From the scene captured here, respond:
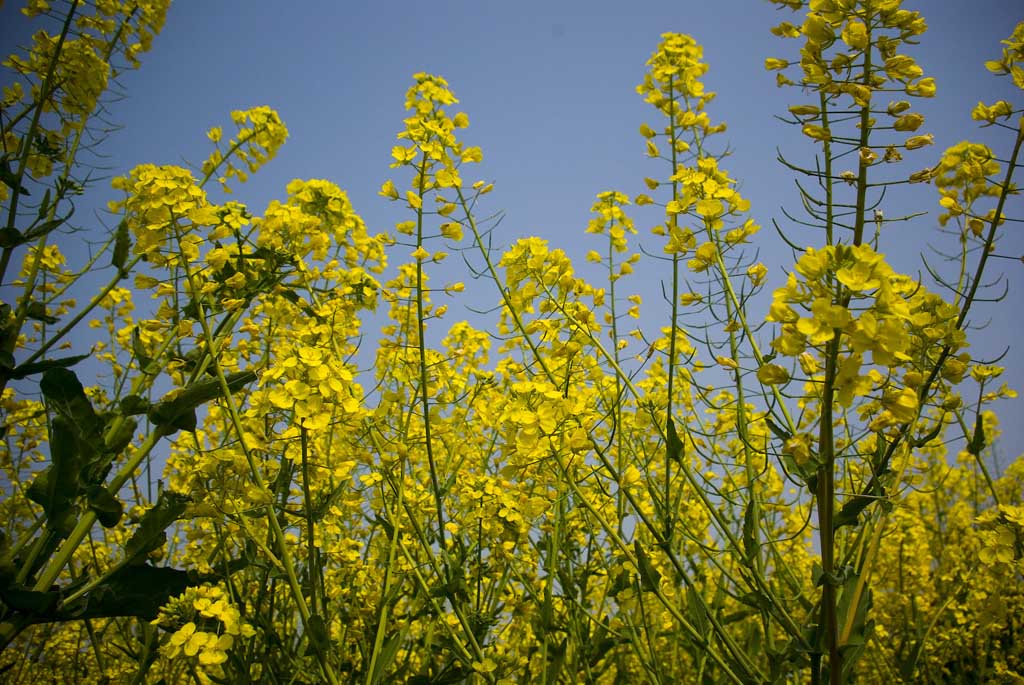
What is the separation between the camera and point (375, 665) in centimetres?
190

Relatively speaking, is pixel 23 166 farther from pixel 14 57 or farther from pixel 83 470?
pixel 83 470

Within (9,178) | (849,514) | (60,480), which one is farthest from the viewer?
(9,178)

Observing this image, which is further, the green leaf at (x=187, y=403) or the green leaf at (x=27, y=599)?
the green leaf at (x=187, y=403)

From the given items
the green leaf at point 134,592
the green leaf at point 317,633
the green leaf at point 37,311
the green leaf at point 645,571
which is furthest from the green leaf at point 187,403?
the green leaf at point 645,571

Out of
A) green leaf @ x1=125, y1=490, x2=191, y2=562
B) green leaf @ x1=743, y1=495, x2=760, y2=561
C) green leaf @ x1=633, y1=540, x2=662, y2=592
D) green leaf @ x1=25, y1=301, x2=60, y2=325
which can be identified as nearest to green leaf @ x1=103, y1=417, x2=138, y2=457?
green leaf @ x1=125, y1=490, x2=191, y2=562

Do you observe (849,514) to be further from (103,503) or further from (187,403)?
(103,503)

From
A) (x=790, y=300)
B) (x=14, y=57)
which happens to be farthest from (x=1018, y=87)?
(x=14, y=57)

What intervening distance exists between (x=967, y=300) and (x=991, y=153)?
0.67m

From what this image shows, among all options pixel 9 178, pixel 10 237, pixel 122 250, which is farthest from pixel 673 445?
pixel 9 178

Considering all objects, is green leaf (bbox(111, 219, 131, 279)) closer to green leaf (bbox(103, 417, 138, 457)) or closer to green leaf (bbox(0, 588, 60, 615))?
green leaf (bbox(103, 417, 138, 457))

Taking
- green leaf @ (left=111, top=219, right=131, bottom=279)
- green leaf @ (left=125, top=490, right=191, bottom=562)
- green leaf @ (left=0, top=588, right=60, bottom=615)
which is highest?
green leaf @ (left=111, top=219, right=131, bottom=279)

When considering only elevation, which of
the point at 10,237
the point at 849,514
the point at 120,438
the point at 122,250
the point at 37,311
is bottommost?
the point at 120,438

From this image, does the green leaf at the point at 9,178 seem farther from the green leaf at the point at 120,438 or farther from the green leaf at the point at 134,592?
the green leaf at the point at 134,592

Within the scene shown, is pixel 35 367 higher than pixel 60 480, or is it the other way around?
pixel 35 367
